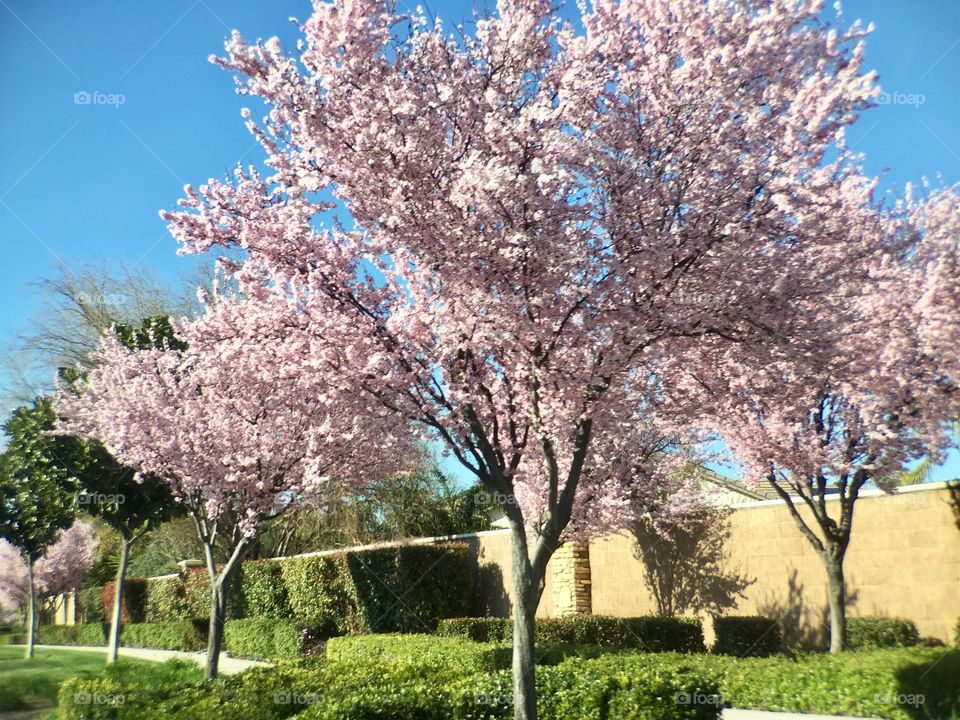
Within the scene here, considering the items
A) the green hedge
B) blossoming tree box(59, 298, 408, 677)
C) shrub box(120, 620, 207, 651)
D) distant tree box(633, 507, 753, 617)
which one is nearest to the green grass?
blossoming tree box(59, 298, 408, 677)

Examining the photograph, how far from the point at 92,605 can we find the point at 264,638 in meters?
19.2

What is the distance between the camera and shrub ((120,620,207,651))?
24.2 metres

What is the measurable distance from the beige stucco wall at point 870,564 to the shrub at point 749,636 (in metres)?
0.36

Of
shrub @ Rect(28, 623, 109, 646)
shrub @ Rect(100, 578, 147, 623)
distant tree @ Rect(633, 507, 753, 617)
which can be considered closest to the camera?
distant tree @ Rect(633, 507, 753, 617)

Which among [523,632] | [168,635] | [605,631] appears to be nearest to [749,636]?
[605,631]

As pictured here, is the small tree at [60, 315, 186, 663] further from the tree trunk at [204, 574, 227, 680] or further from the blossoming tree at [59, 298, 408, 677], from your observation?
the tree trunk at [204, 574, 227, 680]

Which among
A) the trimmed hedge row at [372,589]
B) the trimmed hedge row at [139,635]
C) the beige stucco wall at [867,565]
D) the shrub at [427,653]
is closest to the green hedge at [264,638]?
the trimmed hedge row at [372,589]

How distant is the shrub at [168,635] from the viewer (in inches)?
951

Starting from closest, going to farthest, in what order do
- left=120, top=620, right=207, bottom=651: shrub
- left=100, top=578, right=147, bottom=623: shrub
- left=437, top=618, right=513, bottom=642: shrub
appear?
left=437, top=618, right=513, bottom=642: shrub
left=120, top=620, right=207, bottom=651: shrub
left=100, top=578, right=147, bottom=623: shrub

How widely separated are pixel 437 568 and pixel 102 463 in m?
8.58

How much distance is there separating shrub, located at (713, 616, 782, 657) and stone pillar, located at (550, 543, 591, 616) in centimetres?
429

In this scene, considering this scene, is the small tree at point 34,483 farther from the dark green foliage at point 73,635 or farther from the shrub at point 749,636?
the shrub at point 749,636

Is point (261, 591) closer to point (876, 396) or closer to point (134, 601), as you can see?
point (134, 601)

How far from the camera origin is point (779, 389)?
31.7 feet
